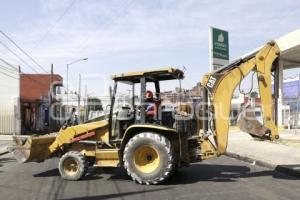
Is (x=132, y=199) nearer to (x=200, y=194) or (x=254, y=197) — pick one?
(x=200, y=194)

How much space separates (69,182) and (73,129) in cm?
156

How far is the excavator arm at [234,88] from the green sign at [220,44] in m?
14.3

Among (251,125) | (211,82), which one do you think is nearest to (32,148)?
(211,82)

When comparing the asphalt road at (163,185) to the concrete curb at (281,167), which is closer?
the asphalt road at (163,185)

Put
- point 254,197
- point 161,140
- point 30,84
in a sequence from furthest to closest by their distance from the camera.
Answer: point 30,84 → point 161,140 → point 254,197

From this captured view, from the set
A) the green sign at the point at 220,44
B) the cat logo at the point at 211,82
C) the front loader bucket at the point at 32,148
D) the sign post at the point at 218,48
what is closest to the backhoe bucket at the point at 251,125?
the cat logo at the point at 211,82

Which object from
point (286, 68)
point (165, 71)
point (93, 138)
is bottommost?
point (93, 138)

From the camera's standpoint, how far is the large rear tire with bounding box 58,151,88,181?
43.0 ft

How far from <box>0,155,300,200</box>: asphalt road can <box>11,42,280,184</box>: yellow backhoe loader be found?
0.49 meters

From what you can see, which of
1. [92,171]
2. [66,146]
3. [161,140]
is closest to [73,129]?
[66,146]

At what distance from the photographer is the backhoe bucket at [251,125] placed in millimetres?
12969

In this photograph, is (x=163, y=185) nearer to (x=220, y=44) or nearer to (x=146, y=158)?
(x=146, y=158)

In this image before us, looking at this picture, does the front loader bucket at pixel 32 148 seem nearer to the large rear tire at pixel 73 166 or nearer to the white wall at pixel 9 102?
the large rear tire at pixel 73 166

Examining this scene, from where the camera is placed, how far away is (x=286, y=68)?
152ft
